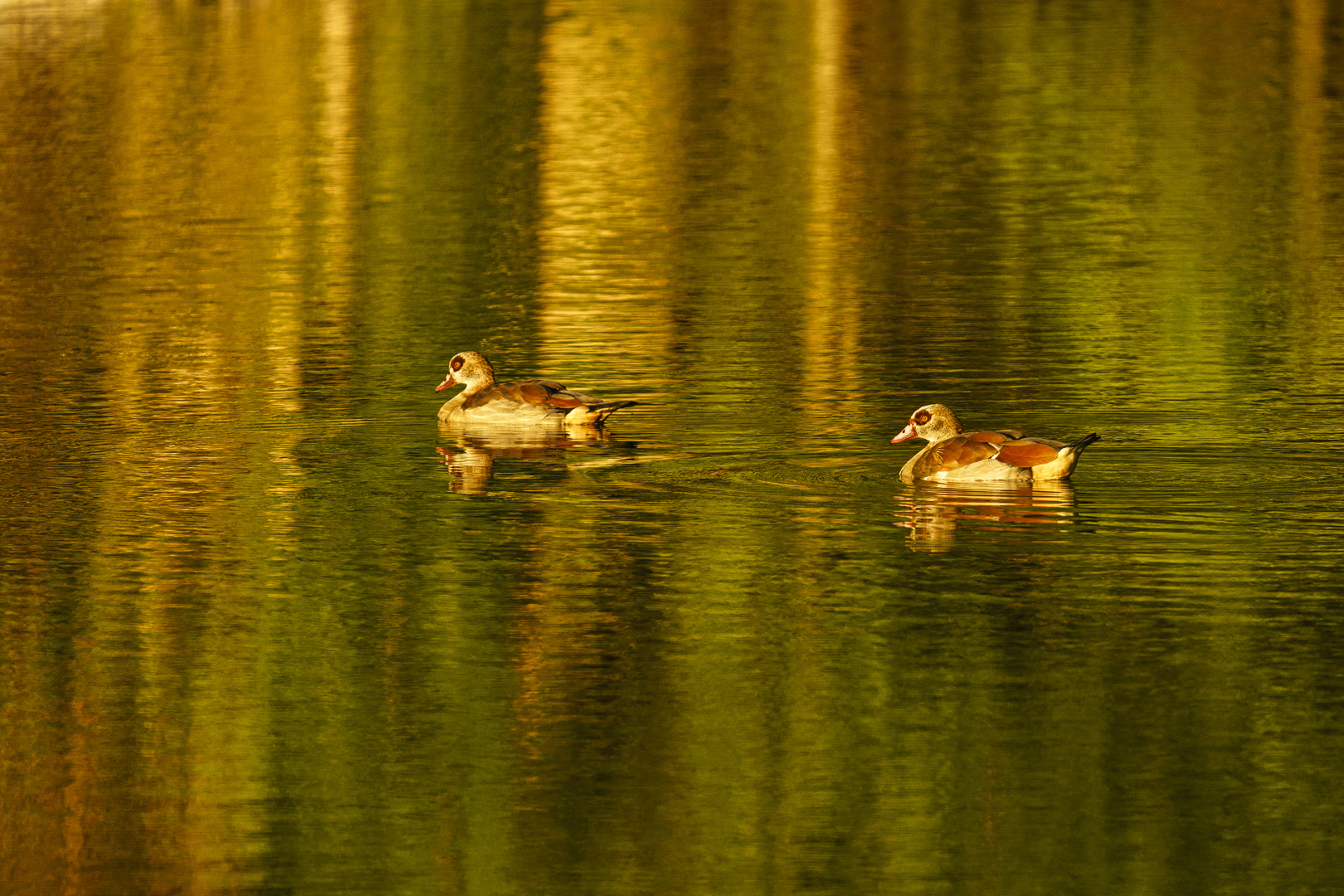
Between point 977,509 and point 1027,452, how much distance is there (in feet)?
2.28

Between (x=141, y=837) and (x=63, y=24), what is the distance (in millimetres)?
76575

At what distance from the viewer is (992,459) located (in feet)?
61.7

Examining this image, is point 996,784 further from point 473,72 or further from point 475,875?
point 473,72

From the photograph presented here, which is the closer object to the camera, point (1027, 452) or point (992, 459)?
point (1027, 452)

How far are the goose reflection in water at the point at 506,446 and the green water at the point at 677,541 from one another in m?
0.07

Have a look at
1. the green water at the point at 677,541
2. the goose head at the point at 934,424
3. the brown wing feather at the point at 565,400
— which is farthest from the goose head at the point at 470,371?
the goose head at the point at 934,424

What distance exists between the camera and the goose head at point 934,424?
63.1ft

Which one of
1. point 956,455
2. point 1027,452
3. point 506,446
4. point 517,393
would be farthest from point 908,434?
point 517,393

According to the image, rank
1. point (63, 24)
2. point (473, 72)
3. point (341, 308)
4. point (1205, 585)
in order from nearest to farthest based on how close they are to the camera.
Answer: point (1205, 585) < point (341, 308) < point (473, 72) < point (63, 24)

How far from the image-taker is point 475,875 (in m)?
11.1

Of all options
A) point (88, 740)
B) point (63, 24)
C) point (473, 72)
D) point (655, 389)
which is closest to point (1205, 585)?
point (88, 740)

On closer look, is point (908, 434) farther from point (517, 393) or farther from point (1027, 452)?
point (517, 393)

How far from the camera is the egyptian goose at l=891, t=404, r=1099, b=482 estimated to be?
18.5m

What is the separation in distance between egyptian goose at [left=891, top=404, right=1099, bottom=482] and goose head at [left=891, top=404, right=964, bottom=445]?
15 cm
